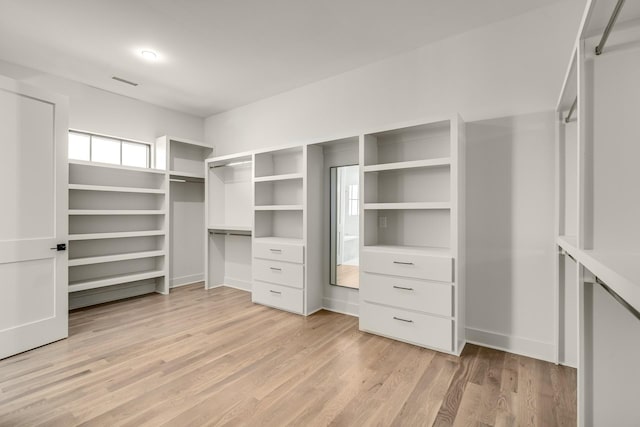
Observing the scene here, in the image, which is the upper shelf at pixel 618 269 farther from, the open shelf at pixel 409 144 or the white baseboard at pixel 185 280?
the white baseboard at pixel 185 280

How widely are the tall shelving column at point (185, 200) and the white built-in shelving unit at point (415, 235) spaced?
306 cm

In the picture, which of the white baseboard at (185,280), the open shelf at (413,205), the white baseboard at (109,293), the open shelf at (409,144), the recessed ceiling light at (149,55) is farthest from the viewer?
the white baseboard at (185,280)

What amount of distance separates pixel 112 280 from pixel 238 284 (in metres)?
1.66

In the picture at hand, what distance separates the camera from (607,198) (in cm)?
115

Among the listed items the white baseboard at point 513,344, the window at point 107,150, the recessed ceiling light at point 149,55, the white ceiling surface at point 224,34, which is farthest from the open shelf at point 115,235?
the white baseboard at point 513,344

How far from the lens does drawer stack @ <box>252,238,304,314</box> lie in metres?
3.51

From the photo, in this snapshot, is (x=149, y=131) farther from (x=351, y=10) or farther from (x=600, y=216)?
(x=600, y=216)

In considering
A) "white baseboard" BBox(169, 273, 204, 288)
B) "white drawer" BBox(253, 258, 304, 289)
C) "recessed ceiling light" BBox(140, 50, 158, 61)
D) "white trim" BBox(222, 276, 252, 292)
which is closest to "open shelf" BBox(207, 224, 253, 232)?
"white drawer" BBox(253, 258, 304, 289)

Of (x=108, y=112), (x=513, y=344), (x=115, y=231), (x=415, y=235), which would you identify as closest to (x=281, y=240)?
(x=415, y=235)

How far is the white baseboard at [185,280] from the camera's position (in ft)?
15.6

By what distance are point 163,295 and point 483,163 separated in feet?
14.5

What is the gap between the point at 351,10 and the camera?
251 cm

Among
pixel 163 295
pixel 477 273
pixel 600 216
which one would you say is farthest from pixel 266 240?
pixel 600 216

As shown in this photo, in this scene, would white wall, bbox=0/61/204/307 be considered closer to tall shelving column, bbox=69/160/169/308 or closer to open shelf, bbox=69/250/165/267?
tall shelving column, bbox=69/160/169/308
